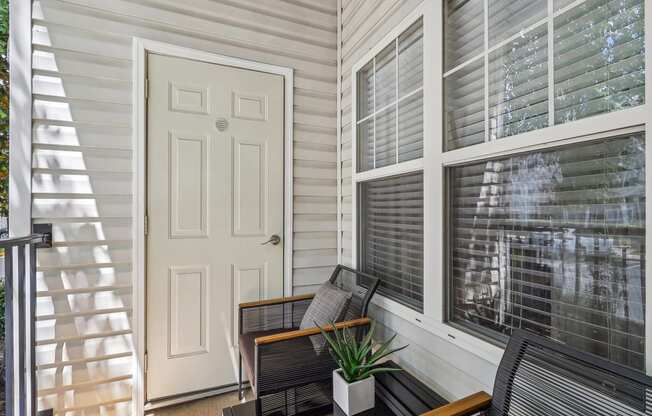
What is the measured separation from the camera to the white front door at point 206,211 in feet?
6.86

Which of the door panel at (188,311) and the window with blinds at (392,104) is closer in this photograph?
the window with blinds at (392,104)

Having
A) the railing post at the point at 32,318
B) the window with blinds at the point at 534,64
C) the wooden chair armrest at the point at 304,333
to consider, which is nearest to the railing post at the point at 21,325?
the railing post at the point at 32,318

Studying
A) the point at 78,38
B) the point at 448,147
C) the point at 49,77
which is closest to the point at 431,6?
the point at 448,147

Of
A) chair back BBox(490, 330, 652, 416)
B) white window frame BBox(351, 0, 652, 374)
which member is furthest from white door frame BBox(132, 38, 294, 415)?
chair back BBox(490, 330, 652, 416)

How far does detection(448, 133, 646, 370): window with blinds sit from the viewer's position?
2.98 feet

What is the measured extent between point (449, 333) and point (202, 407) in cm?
167

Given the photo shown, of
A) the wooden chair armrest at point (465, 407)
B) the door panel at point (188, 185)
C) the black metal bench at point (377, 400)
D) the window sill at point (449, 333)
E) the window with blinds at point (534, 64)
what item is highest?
the window with blinds at point (534, 64)

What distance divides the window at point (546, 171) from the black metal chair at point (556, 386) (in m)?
0.12

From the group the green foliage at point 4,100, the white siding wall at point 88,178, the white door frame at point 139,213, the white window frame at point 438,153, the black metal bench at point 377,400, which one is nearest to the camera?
the white window frame at point 438,153

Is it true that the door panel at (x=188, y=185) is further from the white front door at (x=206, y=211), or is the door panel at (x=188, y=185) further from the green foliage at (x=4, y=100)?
the green foliage at (x=4, y=100)

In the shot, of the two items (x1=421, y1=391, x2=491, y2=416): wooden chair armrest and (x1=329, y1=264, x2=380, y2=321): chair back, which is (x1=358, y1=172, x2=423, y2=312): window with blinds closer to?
(x1=329, y1=264, x2=380, y2=321): chair back

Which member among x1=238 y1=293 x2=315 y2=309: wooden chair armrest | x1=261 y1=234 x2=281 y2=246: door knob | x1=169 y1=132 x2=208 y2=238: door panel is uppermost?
x1=169 y1=132 x2=208 y2=238: door panel

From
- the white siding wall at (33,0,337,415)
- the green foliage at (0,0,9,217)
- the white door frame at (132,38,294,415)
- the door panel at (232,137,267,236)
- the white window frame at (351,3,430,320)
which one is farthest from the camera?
the green foliage at (0,0,9,217)

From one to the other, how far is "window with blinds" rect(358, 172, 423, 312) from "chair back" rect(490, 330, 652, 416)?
0.65 m
